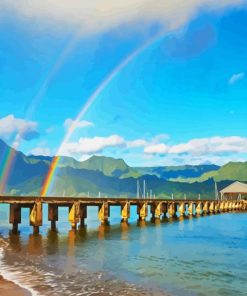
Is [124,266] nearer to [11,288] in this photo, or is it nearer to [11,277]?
[11,277]

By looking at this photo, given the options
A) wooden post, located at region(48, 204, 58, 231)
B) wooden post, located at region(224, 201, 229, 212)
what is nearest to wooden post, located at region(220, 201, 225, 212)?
wooden post, located at region(224, 201, 229, 212)

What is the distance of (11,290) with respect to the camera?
749 inches

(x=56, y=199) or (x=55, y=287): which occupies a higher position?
(x=56, y=199)

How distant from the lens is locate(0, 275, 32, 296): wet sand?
18.3 metres

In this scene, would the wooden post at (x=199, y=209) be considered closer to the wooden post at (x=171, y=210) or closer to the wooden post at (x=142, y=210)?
the wooden post at (x=171, y=210)

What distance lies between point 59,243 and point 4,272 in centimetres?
1549

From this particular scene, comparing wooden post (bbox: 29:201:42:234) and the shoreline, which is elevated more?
wooden post (bbox: 29:201:42:234)

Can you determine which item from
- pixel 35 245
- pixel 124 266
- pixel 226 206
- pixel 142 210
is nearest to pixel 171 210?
pixel 142 210

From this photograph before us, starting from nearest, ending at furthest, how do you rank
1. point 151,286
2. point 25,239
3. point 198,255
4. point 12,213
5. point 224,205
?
point 151,286, point 198,255, point 25,239, point 12,213, point 224,205

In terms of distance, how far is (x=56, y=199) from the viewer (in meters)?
49.4

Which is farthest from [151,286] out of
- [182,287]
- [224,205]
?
[224,205]

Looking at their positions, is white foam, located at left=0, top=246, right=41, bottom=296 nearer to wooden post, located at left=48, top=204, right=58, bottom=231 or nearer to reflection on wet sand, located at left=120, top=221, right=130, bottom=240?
reflection on wet sand, located at left=120, top=221, right=130, bottom=240

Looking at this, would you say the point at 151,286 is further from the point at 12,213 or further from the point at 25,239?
the point at 12,213

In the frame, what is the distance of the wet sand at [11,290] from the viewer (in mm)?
18348
